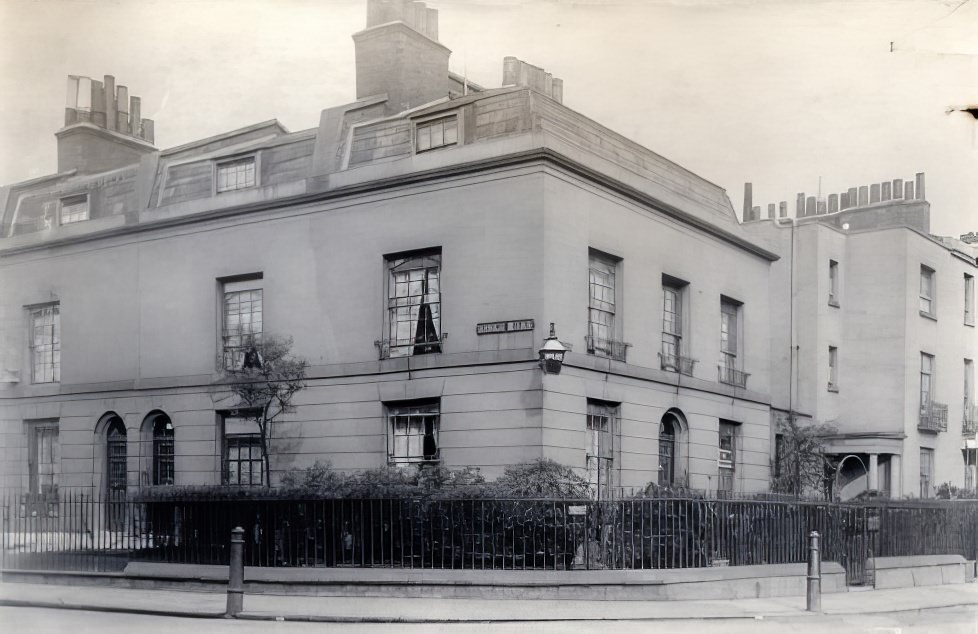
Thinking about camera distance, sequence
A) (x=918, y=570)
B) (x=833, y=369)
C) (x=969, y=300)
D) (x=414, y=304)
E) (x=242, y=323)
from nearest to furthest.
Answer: (x=969, y=300) → (x=242, y=323) → (x=414, y=304) → (x=833, y=369) → (x=918, y=570)

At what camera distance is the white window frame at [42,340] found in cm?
1394

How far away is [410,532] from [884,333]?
7763 millimetres

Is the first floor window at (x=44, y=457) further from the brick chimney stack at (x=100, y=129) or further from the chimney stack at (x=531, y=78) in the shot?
the chimney stack at (x=531, y=78)

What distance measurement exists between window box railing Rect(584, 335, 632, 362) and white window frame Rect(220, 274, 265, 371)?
4.56m

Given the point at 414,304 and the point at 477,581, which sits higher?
the point at 414,304

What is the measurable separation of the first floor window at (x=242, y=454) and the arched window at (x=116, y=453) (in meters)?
1.36

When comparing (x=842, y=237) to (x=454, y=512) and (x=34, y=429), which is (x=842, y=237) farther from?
(x=34, y=429)

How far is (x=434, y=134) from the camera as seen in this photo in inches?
603

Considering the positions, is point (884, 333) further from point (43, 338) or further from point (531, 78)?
point (43, 338)

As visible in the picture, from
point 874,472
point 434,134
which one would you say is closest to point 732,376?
point 874,472

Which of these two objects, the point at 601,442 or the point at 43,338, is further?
the point at 601,442

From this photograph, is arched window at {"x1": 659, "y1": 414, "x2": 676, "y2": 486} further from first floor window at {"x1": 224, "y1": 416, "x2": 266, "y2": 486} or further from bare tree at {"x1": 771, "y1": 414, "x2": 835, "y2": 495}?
first floor window at {"x1": 224, "y1": 416, "x2": 266, "y2": 486}

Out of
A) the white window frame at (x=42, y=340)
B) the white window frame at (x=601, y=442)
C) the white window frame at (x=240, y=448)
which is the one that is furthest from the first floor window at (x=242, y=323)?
the white window frame at (x=601, y=442)

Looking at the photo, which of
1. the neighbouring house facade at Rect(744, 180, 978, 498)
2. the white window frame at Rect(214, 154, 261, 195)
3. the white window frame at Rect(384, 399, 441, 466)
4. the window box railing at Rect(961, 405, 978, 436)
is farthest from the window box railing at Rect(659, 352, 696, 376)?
the white window frame at Rect(214, 154, 261, 195)
